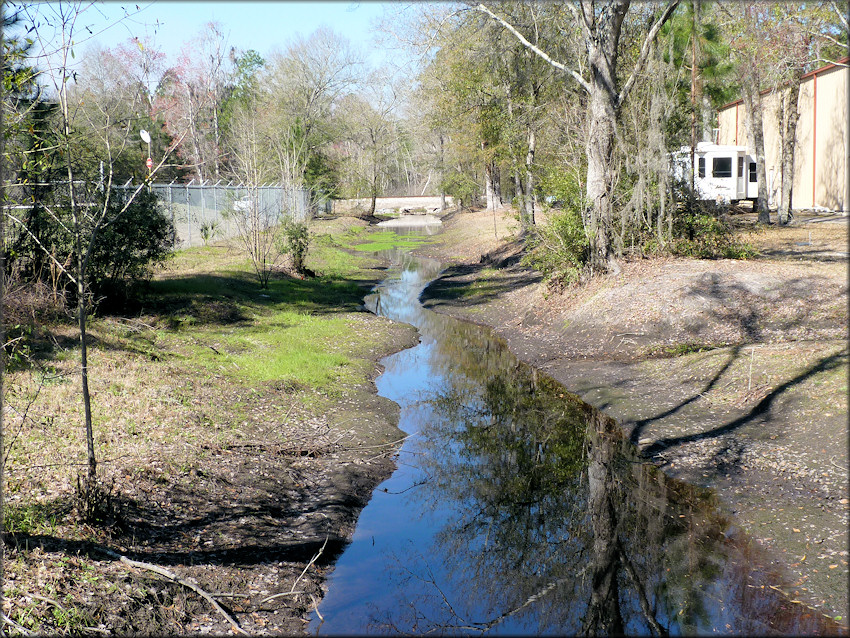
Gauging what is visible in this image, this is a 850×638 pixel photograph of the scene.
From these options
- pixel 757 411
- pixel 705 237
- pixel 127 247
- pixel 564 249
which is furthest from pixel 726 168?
pixel 127 247

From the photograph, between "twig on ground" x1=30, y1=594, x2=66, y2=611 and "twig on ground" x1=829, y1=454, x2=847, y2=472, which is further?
"twig on ground" x1=829, y1=454, x2=847, y2=472

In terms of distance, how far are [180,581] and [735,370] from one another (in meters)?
7.78

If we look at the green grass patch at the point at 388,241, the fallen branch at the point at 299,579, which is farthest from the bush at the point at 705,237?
the green grass patch at the point at 388,241

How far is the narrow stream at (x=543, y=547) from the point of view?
547 cm

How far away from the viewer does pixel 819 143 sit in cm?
2852

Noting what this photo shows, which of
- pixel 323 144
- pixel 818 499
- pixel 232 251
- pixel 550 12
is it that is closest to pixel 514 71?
pixel 550 12

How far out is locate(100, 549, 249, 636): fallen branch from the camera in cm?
506

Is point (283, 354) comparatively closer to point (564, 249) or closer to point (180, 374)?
point (180, 374)

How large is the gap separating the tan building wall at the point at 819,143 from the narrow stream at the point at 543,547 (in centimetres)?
2225

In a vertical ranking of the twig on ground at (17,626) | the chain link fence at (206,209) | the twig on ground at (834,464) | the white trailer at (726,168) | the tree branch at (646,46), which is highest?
the tree branch at (646,46)

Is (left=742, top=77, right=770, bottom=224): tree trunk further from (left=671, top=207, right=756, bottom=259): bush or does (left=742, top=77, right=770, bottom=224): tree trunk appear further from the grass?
the grass

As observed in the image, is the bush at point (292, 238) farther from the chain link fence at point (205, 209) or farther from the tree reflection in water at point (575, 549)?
the tree reflection in water at point (575, 549)

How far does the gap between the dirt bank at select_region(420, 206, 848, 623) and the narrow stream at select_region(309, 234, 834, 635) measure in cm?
37

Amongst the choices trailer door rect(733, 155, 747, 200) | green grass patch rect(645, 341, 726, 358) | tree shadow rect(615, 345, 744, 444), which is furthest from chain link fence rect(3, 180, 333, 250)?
trailer door rect(733, 155, 747, 200)
